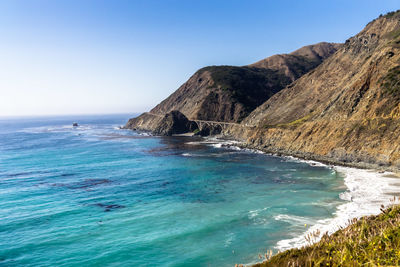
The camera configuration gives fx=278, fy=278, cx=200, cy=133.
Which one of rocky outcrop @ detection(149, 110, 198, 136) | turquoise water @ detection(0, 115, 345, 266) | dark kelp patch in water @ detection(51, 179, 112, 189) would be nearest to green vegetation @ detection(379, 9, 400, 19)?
turquoise water @ detection(0, 115, 345, 266)

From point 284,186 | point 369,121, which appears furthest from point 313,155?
point 284,186

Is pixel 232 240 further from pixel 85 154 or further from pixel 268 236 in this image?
pixel 85 154

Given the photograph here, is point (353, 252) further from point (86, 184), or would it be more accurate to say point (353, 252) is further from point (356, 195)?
point (86, 184)

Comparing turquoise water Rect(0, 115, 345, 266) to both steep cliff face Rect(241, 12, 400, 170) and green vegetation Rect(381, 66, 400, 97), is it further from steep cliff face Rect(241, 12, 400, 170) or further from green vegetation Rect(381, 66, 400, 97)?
green vegetation Rect(381, 66, 400, 97)

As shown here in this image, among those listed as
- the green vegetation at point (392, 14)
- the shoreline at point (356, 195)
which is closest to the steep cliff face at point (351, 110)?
the green vegetation at point (392, 14)

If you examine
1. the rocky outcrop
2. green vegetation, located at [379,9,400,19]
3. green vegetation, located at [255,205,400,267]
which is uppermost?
green vegetation, located at [379,9,400,19]
